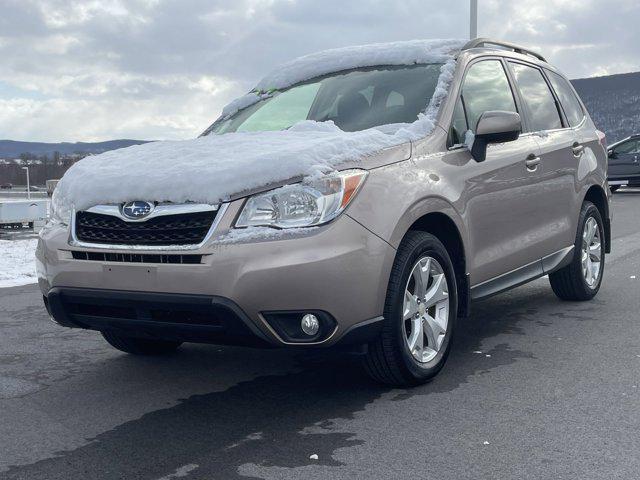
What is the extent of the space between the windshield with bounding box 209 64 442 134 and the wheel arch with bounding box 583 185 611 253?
2307 millimetres

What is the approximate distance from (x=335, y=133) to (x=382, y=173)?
0.56m

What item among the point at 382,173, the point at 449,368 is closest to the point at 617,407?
the point at 449,368

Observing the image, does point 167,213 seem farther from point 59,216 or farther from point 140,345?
point 140,345

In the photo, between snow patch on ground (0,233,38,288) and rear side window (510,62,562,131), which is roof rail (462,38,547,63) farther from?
snow patch on ground (0,233,38,288)

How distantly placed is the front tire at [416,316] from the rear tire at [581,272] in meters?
2.27

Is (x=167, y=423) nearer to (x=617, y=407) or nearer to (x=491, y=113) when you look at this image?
(x=617, y=407)

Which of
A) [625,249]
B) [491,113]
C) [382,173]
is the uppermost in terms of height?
[491,113]

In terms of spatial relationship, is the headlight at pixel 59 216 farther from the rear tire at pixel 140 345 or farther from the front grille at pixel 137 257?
the rear tire at pixel 140 345

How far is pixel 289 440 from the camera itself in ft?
11.7

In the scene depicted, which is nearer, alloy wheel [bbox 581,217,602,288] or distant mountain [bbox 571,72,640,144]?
alloy wheel [bbox 581,217,602,288]

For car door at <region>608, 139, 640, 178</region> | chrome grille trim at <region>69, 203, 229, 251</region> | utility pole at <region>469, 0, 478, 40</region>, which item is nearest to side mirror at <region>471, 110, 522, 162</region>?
chrome grille trim at <region>69, 203, 229, 251</region>

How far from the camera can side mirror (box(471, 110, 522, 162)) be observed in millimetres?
4676

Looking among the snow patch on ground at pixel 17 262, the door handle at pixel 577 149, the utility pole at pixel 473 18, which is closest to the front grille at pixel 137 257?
the door handle at pixel 577 149

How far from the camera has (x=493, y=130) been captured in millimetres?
4676
